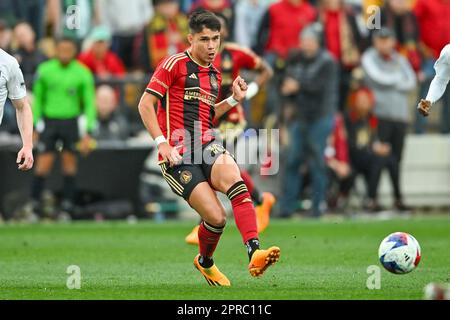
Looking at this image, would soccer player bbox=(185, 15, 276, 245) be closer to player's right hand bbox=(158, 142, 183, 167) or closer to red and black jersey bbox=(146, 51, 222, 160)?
red and black jersey bbox=(146, 51, 222, 160)

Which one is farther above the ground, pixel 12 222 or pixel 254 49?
pixel 254 49

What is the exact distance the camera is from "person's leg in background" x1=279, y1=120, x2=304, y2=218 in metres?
21.0

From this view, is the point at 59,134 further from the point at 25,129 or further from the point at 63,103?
the point at 25,129

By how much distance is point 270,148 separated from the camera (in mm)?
21453

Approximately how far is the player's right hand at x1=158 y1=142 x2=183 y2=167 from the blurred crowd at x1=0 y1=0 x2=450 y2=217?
32.6 ft

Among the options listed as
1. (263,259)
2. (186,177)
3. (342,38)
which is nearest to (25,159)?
(186,177)

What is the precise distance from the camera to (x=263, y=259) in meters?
10.1

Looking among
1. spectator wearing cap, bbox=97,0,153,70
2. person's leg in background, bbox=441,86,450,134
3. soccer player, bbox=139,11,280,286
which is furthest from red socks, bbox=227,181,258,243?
person's leg in background, bbox=441,86,450,134

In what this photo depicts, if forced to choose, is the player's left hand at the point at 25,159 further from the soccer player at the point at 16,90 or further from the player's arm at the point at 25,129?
the soccer player at the point at 16,90

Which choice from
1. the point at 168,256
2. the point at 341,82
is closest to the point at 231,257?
the point at 168,256

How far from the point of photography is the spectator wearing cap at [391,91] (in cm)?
2161
